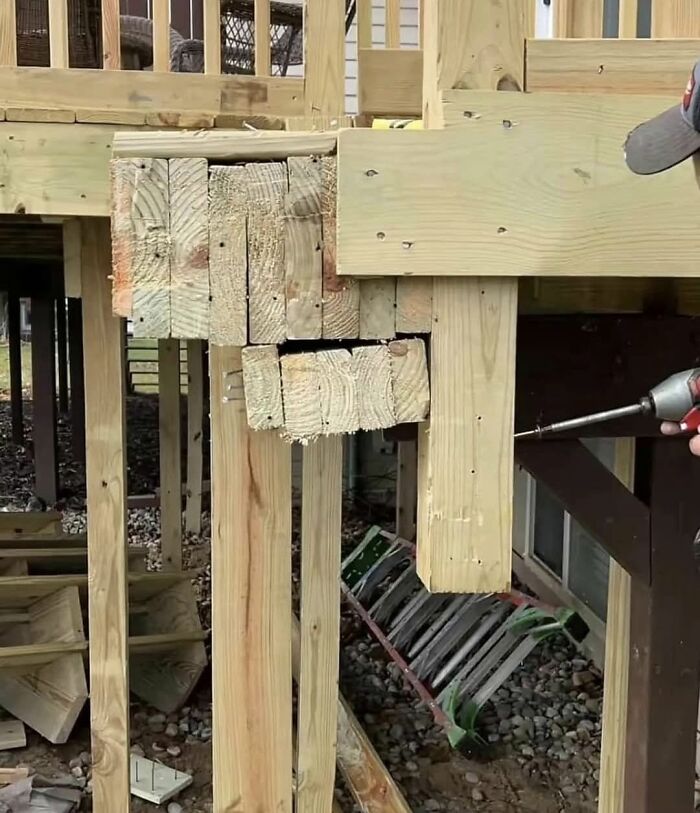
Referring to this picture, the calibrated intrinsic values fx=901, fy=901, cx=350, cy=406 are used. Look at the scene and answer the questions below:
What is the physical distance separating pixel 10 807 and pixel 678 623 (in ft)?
8.88

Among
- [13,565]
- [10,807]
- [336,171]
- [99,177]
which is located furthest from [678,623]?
[13,565]

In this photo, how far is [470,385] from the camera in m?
1.30

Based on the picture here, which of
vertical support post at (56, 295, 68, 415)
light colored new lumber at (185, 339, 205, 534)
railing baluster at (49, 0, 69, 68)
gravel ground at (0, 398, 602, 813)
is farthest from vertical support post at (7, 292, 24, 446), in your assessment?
railing baluster at (49, 0, 69, 68)

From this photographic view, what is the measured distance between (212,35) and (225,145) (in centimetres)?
109

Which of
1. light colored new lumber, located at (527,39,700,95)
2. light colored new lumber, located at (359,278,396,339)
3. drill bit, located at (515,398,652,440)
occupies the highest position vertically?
light colored new lumber, located at (527,39,700,95)

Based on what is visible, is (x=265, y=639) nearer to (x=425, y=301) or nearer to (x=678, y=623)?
(x=425, y=301)

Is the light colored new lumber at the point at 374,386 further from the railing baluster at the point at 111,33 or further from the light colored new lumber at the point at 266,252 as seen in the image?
the railing baluster at the point at 111,33

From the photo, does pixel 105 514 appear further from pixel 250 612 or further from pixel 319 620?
pixel 250 612

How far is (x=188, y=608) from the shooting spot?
4.91 m

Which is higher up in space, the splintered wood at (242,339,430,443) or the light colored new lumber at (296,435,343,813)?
the splintered wood at (242,339,430,443)

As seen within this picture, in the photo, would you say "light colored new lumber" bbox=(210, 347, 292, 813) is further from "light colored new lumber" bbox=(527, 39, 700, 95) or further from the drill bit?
"light colored new lumber" bbox=(527, 39, 700, 95)

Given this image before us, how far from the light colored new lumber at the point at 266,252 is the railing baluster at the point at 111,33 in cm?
109

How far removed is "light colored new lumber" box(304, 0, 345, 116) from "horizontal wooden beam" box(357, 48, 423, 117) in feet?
0.20

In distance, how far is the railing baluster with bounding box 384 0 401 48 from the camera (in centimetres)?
216
